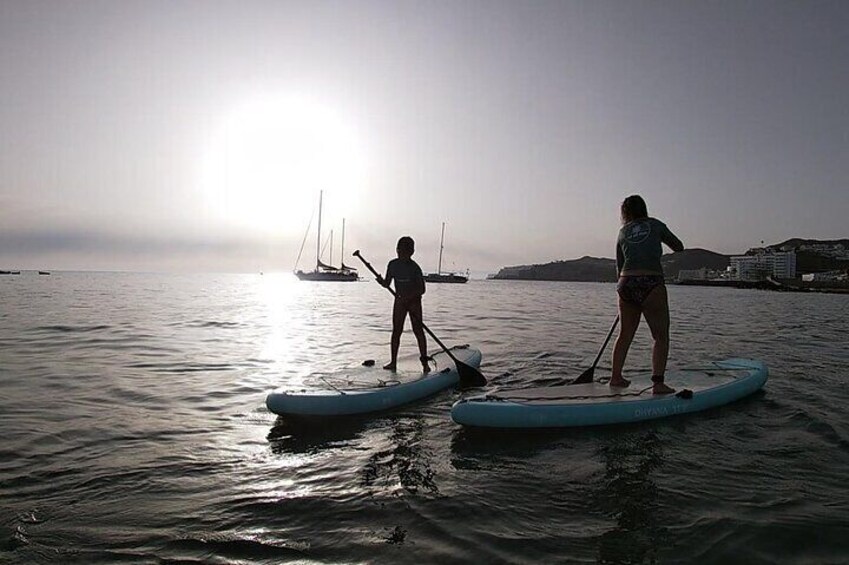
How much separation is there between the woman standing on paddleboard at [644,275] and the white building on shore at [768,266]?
189459mm

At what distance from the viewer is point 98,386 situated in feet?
32.1

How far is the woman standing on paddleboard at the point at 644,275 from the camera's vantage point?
23.6ft

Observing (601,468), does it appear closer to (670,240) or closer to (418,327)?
(670,240)

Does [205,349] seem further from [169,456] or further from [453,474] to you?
[453,474]

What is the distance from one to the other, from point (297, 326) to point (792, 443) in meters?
→ 20.3

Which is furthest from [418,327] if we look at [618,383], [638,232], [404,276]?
[638,232]

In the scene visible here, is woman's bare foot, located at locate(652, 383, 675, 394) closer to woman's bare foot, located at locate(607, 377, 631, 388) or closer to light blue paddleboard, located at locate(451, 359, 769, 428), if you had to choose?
light blue paddleboard, located at locate(451, 359, 769, 428)

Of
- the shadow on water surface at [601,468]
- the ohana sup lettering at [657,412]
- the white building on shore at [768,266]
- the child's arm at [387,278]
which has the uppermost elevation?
the white building on shore at [768,266]

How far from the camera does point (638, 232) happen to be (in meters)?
7.26

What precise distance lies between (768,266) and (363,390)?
20765 cm

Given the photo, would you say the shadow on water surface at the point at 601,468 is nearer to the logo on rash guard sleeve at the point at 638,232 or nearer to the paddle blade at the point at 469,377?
the paddle blade at the point at 469,377

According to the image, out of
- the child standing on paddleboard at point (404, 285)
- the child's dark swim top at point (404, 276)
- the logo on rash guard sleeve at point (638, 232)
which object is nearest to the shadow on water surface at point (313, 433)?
the child standing on paddleboard at point (404, 285)

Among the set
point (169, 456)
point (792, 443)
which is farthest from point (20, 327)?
point (792, 443)

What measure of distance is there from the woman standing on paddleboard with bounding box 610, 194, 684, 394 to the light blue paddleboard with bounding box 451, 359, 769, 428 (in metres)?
0.37
